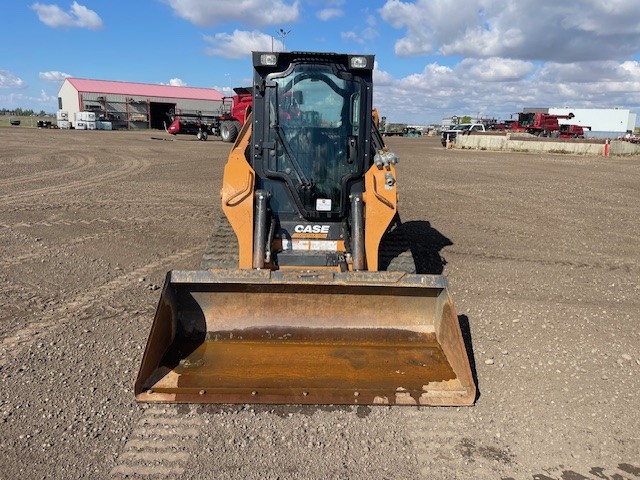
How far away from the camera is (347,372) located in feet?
12.3

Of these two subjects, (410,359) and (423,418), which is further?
(410,359)

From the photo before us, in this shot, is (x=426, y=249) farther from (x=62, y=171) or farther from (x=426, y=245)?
(x=62, y=171)

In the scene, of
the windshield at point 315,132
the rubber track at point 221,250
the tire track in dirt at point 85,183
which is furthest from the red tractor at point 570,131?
the rubber track at point 221,250

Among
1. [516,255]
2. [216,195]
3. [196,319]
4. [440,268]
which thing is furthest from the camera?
[216,195]

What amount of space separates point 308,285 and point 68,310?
98.4 inches

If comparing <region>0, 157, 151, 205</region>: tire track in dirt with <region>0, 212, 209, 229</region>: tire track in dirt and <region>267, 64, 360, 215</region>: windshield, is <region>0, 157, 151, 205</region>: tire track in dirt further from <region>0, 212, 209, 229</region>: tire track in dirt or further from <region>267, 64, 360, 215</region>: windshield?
<region>267, 64, 360, 215</region>: windshield

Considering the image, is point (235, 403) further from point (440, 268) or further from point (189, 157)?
point (189, 157)

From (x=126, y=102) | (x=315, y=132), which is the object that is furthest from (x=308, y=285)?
(x=126, y=102)

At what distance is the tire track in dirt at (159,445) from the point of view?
2.90 metres

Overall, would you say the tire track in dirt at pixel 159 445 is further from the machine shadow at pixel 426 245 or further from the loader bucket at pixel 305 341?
the machine shadow at pixel 426 245

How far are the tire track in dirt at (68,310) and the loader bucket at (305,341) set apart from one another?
4.30ft

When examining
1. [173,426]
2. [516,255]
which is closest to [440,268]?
[516,255]

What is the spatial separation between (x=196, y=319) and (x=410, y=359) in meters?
1.77

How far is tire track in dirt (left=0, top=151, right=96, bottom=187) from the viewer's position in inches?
492
